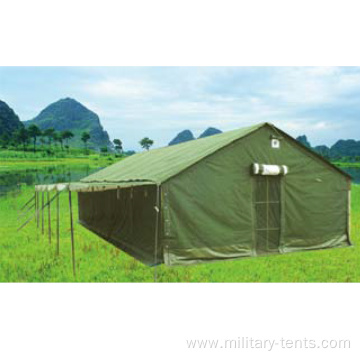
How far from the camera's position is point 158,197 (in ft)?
19.3

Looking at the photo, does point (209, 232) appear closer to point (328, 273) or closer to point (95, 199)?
point (328, 273)

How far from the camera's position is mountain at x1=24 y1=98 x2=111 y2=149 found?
433ft

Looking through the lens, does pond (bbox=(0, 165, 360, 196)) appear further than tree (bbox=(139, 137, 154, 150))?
No

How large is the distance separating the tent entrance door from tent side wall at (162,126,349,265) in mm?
98

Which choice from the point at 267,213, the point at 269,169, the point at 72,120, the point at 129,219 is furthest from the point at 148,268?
the point at 72,120

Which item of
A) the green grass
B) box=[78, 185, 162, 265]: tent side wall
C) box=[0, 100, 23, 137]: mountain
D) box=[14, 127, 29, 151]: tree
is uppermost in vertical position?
box=[0, 100, 23, 137]: mountain

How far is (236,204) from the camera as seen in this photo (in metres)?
6.54

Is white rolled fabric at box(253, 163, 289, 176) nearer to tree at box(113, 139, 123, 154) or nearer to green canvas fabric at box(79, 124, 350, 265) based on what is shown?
green canvas fabric at box(79, 124, 350, 265)

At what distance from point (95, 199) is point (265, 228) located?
6.37m

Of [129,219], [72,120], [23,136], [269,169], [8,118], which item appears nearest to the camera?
[269,169]

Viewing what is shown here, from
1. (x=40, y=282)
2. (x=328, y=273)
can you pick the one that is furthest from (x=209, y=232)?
(x=40, y=282)

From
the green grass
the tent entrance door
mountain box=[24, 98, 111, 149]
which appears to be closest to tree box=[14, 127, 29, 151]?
the green grass

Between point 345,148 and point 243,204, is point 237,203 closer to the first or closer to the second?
point 243,204

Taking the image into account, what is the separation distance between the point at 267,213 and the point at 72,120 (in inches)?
5618
